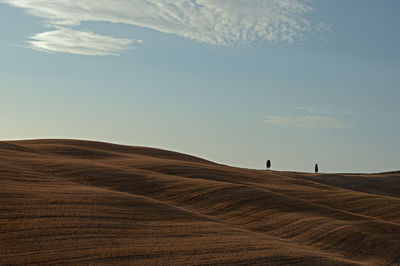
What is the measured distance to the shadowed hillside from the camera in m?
17.3

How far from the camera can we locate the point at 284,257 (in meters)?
18.1

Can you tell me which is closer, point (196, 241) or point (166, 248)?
point (166, 248)

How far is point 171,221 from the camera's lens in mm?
22562

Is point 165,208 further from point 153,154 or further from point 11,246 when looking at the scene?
point 153,154

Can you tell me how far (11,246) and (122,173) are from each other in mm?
16547

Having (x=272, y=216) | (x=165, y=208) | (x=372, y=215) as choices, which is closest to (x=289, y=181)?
(x=372, y=215)

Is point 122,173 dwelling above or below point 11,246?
above

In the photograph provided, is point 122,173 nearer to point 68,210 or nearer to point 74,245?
point 68,210

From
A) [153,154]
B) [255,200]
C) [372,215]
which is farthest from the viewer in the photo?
[153,154]

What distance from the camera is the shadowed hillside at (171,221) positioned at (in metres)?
17.3

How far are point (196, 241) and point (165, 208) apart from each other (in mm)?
5352

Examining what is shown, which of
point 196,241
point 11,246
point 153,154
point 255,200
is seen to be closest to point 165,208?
point 196,241

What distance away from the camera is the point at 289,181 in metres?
43.6

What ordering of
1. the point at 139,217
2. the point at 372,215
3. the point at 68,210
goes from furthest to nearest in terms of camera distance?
the point at 372,215 < the point at 139,217 < the point at 68,210
